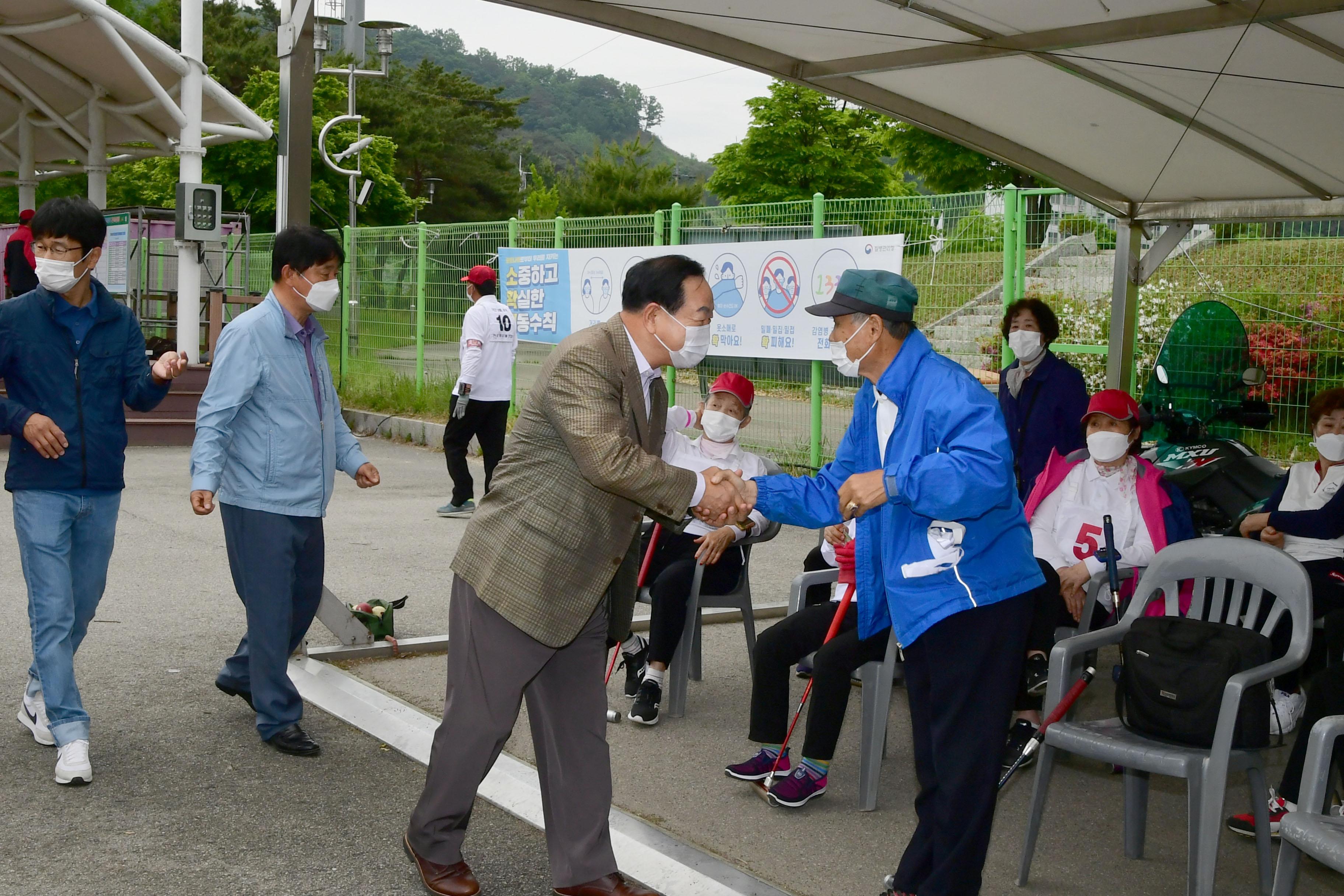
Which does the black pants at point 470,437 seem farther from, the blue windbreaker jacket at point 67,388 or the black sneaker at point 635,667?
the blue windbreaker jacket at point 67,388

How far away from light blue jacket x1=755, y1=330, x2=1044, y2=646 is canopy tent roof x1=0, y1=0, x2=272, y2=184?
13.0 metres

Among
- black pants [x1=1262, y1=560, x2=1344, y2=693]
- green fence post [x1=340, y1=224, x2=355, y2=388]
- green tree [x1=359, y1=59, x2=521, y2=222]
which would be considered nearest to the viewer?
black pants [x1=1262, y1=560, x2=1344, y2=693]

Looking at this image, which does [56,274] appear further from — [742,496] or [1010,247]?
[1010,247]

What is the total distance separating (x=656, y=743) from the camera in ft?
16.8

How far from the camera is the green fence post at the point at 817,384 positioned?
1063cm

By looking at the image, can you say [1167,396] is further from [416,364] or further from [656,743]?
[416,364]

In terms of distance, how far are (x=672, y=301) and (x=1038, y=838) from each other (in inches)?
88.7

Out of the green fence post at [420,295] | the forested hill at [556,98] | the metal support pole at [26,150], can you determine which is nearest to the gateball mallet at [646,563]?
the green fence post at [420,295]

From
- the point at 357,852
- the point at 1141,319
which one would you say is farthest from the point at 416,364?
the point at 357,852

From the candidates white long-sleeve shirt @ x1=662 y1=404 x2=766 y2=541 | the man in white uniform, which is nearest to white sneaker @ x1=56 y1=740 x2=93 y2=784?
white long-sleeve shirt @ x1=662 y1=404 x2=766 y2=541

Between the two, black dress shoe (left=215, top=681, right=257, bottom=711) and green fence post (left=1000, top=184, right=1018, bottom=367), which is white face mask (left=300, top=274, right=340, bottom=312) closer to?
black dress shoe (left=215, top=681, right=257, bottom=711)

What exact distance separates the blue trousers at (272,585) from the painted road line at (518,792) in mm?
396

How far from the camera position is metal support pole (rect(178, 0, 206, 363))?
14539 millimetres

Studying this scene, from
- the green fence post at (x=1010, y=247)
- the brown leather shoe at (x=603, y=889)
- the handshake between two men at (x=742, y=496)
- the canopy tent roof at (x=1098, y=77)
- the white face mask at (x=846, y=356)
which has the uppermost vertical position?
the canopy tent roof at (x=1098, y=77)
